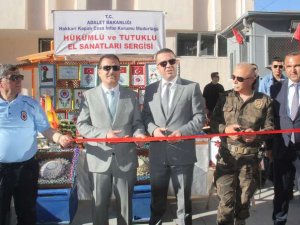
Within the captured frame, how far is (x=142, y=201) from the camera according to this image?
504 centimetres

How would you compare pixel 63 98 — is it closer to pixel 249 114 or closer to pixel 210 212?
pixel 210 212

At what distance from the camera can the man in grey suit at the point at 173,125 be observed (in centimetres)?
388

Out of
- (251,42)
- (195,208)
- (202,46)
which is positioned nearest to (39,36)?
(202,46)

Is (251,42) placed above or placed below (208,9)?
below

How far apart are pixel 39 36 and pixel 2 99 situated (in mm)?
14022

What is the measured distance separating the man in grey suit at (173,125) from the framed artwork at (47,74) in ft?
13.6

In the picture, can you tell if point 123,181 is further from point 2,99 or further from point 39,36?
point 39,36

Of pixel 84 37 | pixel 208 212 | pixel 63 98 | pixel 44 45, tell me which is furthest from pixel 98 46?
pixel 44 45

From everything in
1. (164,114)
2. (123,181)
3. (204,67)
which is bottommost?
(123,181)

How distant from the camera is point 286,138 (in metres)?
4.09

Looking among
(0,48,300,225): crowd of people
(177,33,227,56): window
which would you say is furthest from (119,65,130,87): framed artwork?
(177,33,227,56): window

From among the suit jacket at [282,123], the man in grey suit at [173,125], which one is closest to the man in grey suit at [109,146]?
the man in grey suit at [173,125]

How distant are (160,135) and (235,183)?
899 mm

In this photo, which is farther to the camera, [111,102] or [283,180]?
[283,180]
